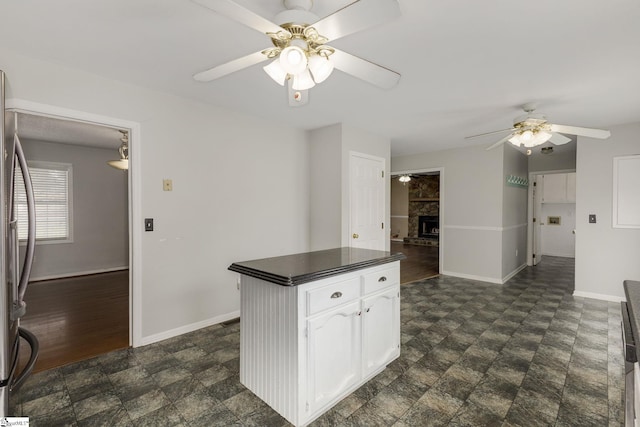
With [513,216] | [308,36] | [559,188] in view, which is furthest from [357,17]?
[559,188]

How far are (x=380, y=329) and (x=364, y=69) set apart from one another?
1.74 meters

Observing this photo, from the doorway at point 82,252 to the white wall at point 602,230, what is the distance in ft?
18.0

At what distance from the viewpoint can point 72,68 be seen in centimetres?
240

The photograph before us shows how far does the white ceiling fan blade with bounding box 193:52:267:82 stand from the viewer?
1.62m

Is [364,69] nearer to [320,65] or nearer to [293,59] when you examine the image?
[320,65]

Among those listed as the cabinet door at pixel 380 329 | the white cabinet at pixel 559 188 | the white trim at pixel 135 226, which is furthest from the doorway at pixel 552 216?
the white trim at pixel 135 226

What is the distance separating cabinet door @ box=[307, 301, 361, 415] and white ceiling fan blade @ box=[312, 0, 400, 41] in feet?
4.79

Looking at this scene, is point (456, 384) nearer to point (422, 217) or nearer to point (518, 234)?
point (518, 234)

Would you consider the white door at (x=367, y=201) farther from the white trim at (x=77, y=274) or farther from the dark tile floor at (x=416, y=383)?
the white trim at (x=77, y=274)

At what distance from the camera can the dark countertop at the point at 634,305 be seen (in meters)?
0.81

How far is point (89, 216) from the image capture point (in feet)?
18.5

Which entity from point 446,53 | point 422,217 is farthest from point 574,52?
point 422,217

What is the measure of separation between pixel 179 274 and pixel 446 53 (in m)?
2.96

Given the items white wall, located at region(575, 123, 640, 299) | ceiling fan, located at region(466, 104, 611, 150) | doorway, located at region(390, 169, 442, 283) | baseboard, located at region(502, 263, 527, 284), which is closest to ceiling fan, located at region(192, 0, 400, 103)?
ceiling fan, located at region(466, 104, 611, 150)
